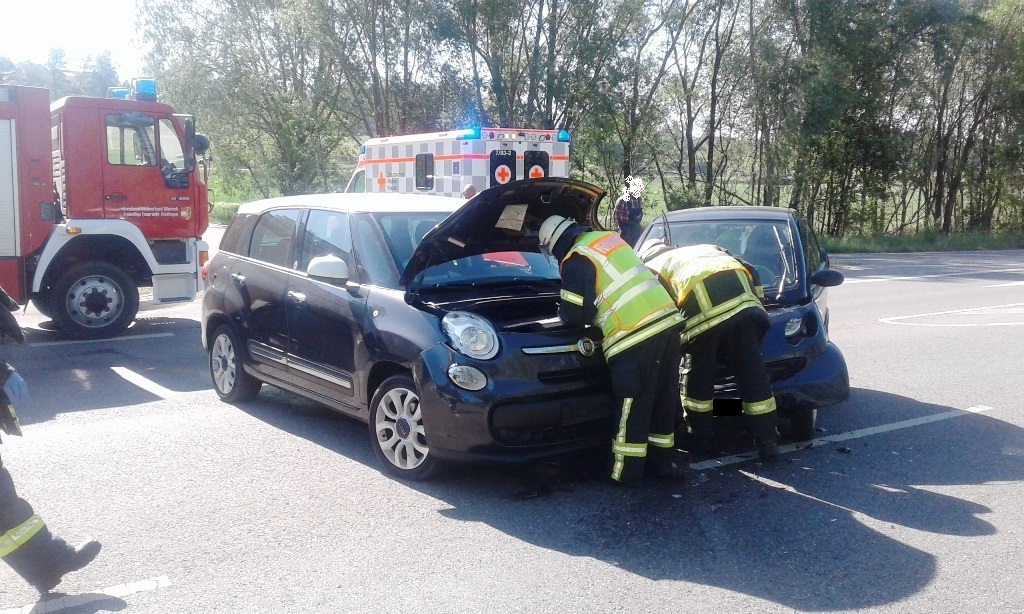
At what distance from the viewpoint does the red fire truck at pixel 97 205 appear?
10.1m

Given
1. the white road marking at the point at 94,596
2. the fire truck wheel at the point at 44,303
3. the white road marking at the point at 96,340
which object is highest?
the fire truck wheel at the point at 44,303

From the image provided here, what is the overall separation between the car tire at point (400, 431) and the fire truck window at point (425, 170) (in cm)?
1004

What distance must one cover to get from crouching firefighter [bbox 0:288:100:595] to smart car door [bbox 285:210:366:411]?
2.14 meters

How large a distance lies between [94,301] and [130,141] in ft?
6.42

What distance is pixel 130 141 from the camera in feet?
36.1

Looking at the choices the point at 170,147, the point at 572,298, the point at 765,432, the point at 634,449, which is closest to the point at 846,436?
the point at 765,432

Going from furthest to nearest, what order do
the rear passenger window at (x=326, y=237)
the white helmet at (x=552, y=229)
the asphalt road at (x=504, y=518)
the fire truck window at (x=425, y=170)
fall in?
1. the fire truck window at (x=425, y=170)
2. the rear passenger window at (x=326, y=237)
3. the white helmet at (x=552, y=229)
4. the asphalt road at (x=504, y=518)

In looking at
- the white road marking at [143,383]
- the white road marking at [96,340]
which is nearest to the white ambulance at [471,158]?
the white road marking at [96,340]

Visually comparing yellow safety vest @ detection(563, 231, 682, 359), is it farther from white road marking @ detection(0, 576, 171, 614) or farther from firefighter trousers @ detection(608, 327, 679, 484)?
white road marking @ detection(0, 576, 171, 614)

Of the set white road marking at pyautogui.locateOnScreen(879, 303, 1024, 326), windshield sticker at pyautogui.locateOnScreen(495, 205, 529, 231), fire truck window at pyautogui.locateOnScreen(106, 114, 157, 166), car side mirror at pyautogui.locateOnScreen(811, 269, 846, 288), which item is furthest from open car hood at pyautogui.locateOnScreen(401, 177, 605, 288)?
white road marking at pyautogui.locateOnScreen(879, 303, 1024, 326)

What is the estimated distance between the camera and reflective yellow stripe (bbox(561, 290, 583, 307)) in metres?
5.23

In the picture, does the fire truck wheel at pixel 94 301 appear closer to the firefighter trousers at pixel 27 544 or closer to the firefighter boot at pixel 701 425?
the firefighter trousers at pixel 27 544

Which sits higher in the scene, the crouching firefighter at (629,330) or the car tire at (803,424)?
the crouching firefighter at (629,330)

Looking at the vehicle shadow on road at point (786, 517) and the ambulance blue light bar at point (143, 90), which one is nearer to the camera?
the vehicle shadow on road at point (786, 517)
